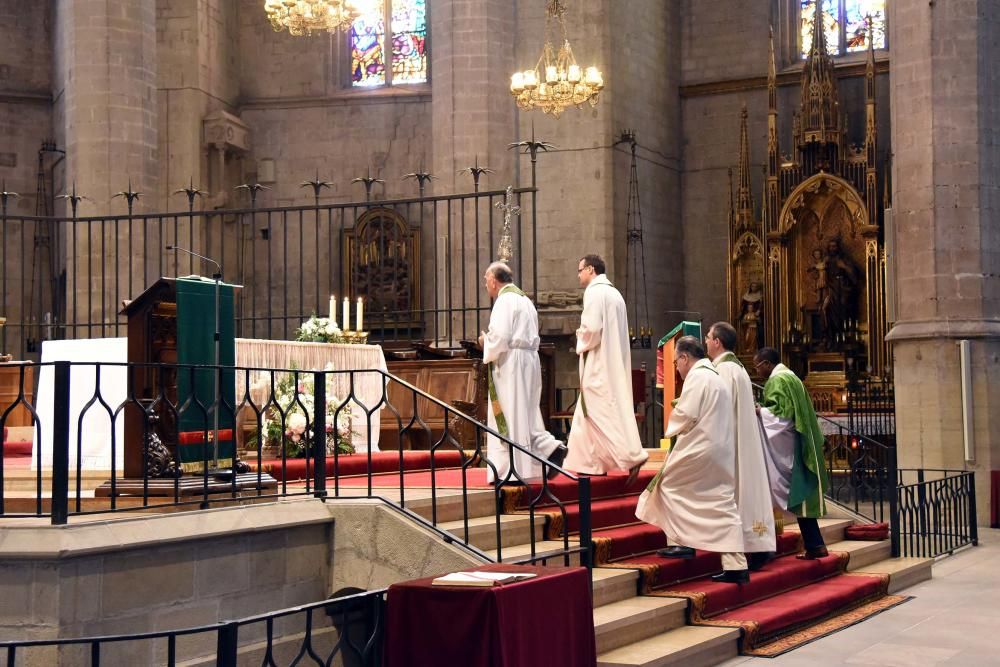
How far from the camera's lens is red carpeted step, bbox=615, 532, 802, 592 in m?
7.74

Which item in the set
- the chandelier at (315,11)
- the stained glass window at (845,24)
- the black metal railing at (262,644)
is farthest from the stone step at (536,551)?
the stained glass window at (845,24)

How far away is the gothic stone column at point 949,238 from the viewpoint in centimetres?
1360

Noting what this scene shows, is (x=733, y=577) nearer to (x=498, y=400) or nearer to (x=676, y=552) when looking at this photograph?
(x=676, y=552)

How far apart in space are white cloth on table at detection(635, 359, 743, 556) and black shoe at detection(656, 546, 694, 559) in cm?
16

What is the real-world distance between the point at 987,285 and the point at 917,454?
6.61 ft

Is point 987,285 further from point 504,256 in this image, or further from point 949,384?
point 504,256

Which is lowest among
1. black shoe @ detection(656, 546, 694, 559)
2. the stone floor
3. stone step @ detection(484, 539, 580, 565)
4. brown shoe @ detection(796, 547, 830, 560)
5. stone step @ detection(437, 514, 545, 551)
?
the stone floor

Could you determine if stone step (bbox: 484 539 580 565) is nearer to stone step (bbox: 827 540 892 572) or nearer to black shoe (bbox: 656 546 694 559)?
black shoe (bbox: 656 546 694 559)

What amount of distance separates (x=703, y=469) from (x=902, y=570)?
118 inches

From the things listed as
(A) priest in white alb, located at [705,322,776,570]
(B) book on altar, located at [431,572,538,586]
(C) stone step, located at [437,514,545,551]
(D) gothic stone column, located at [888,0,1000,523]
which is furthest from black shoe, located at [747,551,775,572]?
(D) gothic stone column, located at [888,0,1000,523]

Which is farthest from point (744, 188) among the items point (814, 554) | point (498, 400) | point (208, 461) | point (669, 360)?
point (208, 461)

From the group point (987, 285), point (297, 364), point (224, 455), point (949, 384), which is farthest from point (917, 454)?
point (224, 455)

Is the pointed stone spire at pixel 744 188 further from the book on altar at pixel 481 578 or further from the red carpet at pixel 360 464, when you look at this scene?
the book on altar at pixel 481 578

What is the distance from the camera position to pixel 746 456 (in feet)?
27.4
